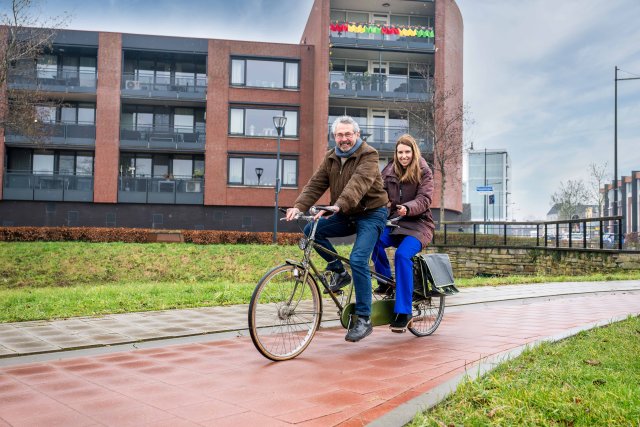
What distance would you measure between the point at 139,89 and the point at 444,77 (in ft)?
54.8

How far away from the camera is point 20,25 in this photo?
20453mm

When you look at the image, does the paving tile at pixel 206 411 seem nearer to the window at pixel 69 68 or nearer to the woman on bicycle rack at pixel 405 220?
the woman on bicycle rack at pixel 405 220

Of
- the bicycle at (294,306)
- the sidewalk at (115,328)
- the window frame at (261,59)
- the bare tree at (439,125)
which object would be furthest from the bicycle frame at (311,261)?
the window frame at (261,59)

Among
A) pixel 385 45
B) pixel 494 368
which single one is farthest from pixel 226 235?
pixel 494 368

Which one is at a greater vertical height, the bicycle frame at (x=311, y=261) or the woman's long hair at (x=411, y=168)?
the woman's long hair at (x=411, y=168)

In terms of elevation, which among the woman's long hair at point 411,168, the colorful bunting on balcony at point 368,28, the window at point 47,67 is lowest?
the woman's long hair at point 411,168

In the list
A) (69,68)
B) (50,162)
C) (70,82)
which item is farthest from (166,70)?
(50,162)

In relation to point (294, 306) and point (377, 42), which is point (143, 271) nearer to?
point (294, 306)

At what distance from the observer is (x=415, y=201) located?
564 cm

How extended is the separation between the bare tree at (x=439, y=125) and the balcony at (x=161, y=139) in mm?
11490

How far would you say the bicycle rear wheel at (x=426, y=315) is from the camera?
5.93 metres

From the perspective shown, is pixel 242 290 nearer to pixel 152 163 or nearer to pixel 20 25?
pixel 20 25

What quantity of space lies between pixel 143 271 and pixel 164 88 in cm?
1760

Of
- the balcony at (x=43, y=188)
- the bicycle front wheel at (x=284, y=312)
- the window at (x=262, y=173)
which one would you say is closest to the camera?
the bicycle front wheel at (x=284, y=312)
